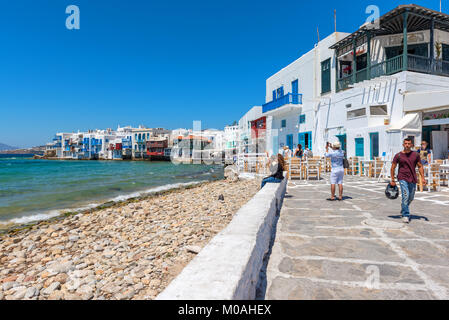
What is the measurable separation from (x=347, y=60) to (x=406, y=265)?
16.3 meters

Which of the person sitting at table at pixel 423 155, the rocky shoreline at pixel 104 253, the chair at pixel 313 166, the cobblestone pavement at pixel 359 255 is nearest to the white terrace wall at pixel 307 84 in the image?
the chair at pixel 313 166

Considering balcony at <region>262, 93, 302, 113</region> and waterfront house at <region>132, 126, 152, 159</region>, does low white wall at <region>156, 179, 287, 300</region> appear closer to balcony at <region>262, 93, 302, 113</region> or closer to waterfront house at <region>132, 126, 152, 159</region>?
balcony at <region>262, 93, 302, 113</region>

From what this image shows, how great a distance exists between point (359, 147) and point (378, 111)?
1.94 m

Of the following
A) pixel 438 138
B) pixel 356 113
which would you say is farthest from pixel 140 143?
pixel 438 138

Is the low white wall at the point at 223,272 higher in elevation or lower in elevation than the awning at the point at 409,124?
lower

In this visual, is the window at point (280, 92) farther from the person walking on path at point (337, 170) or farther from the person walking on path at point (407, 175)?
the person walking on path at point (407, 175)

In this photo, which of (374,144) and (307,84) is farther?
(307,84)

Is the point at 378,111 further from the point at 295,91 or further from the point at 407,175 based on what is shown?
the point at 407,175

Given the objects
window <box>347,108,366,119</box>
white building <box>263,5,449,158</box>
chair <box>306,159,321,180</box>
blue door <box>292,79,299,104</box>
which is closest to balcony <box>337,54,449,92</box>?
white building <box>263,5,449,158</box>

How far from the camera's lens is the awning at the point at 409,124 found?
1088 cm

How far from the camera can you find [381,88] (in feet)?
41.2

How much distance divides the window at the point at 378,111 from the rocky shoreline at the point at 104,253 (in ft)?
29.6

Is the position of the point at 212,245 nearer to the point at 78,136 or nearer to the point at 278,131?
the point at 278,131

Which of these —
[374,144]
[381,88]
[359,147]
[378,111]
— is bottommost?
[359,147]
